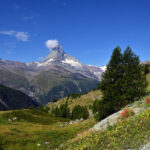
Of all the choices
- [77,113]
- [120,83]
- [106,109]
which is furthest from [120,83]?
[77,113]

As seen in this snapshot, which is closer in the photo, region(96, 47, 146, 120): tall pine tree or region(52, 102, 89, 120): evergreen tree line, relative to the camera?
region(96, 47, 146, 120): tall pine tree

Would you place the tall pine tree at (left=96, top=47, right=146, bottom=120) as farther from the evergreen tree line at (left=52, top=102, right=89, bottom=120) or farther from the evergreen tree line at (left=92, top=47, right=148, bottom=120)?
the evergreen tree line at (left=52, top=102, right=89, bottom=120)

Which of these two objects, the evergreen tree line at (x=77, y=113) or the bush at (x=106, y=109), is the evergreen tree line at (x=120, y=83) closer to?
the bush at (x=106, y=109)

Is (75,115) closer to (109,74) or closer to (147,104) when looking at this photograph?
(109,74)

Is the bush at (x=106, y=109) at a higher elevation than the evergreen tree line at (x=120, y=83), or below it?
below

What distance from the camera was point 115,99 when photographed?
112 ft

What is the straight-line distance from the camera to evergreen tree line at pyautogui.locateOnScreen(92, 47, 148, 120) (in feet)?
110

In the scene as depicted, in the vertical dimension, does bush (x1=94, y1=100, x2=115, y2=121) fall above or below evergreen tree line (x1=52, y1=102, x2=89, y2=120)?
above

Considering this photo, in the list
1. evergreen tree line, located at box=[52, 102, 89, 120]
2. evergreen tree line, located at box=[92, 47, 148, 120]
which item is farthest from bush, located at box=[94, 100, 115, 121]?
evergreen tree line, located at box=[52, 102, 89, 120]

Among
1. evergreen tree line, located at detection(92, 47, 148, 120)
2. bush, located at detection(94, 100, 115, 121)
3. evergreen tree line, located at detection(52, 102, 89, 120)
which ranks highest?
evergreen tree line, located at detection(92, 47, 148, 120)

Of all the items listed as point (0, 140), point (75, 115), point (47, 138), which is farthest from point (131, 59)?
point (75, 115)

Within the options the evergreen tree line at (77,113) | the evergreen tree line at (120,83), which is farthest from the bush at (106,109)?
the evergreen tree line at (77,113)

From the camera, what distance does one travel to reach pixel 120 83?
34.4 metres

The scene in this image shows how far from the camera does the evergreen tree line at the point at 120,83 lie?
3366cm
